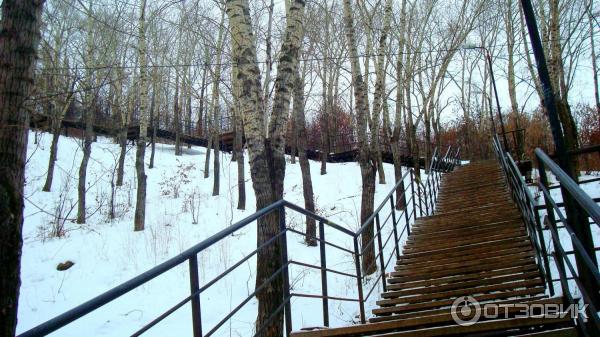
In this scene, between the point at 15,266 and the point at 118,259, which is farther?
the point at 118,259

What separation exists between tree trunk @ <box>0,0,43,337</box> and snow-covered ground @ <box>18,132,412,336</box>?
0.48m

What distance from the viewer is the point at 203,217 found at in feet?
40.0

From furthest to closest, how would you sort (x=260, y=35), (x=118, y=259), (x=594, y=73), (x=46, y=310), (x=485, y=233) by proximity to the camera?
(x=594, y=73) → (x=260, y=35) → (x=118, y=259) → (x=46, y=310) → (x=485, y=233)

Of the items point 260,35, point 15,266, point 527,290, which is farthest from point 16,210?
point 260,35

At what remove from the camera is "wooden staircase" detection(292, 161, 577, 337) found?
261 cm

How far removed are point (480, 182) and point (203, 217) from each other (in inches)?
308

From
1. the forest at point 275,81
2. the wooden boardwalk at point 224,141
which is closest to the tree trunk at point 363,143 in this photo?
the forest at point 275,81

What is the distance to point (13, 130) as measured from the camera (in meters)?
2.64

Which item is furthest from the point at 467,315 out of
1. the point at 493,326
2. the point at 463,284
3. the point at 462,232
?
the point at 462,232

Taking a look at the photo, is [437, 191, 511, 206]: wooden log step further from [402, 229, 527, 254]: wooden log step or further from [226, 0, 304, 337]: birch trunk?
[226, 0, 304, 337]: birch trunk

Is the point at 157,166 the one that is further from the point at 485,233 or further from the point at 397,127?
the point at 485,233

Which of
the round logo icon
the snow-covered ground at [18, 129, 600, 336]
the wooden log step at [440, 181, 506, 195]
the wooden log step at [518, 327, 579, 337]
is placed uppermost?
the wooden log step at [440, 181, 506, 195]

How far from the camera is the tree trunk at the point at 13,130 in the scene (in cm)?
242

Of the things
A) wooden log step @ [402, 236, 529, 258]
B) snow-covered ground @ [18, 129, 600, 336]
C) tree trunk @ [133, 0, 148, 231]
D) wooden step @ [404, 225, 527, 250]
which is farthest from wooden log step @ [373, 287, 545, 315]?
tree trunk @ [133, 0, 148, 231]
